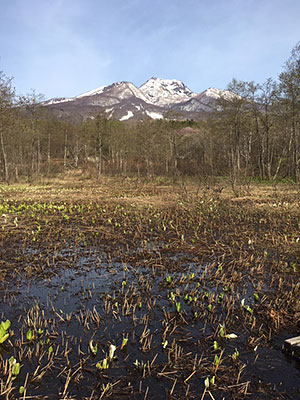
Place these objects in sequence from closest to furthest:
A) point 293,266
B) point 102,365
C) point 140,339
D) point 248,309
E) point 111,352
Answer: point 102,365
point 111,352
point 140,339
point 248,309
point 293,266

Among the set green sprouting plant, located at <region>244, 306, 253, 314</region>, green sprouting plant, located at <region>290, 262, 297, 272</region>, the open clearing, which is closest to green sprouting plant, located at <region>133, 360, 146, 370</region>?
the open clearing

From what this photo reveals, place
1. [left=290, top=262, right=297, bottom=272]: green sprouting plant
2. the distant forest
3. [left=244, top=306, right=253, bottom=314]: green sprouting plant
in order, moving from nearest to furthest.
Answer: [left=244, top=306, right=253, bottom=314]: green sprouting plant < [left=290, top=262, right=297, bottom=272]: green sprouting plant < the distant forest

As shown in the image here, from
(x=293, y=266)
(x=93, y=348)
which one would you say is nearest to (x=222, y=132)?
(x=293, y=266)

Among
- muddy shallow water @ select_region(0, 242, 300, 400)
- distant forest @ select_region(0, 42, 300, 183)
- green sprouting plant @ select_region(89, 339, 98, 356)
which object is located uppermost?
distant forest @ select_region(0, 42, 300, 183)

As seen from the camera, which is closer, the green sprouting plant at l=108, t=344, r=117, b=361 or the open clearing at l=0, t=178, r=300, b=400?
the open clearing at l=0, t=178, r=300, b=400

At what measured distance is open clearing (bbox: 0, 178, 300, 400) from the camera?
267cm

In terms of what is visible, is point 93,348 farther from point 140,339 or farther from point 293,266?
point 293,266

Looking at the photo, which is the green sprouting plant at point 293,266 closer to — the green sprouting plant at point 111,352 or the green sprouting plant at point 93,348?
the green sprouting plant at point 111,352

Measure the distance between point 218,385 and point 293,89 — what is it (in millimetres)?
24809

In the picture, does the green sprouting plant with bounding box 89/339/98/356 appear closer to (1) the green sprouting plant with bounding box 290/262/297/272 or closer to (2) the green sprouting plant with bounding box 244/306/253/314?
(2) the green sprouting plant with bounding box 244/306/253/314

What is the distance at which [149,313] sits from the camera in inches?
156

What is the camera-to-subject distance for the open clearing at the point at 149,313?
2.67 m

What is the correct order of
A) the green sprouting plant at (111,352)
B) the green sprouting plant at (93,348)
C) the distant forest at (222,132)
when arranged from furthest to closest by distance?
the distant forest at (222,132), the green sprouting plant at (93,348), the green sprouting plant at (111,352)

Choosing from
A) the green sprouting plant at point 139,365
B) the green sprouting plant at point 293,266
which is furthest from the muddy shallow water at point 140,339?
the green sprouting plant at point 293,266
